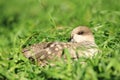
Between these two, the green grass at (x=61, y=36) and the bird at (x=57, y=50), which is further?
the bird at (x=57, y=50)

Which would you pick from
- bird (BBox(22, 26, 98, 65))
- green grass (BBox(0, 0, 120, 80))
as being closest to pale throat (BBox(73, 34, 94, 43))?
bird (BBox(22, 26, 98, 65))

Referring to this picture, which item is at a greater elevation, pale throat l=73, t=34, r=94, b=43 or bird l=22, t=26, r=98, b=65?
pale throat l=73, t=34, r=94, b=43

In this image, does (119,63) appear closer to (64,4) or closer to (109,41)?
(109,41)

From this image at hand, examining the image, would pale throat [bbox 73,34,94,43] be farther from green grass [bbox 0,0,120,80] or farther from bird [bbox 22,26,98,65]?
green grass [bbox 0,0,120,80]

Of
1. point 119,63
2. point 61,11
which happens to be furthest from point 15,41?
point 61,11

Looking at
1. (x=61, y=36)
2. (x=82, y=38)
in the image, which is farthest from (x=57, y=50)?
(x=61, y=36)

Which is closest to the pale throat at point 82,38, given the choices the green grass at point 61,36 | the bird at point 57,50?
the bird at point 57,50

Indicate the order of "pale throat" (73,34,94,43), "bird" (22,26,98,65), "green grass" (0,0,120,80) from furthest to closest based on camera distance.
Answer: "pale throat" (73,34,94,43) < "bird" (22,26,98,65) < "green grass" (0,0,120,80)

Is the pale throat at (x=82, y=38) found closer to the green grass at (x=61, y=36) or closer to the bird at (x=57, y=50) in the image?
the bird at (x=57, y=50)

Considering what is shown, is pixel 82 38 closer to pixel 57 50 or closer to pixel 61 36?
pixel 61 36
